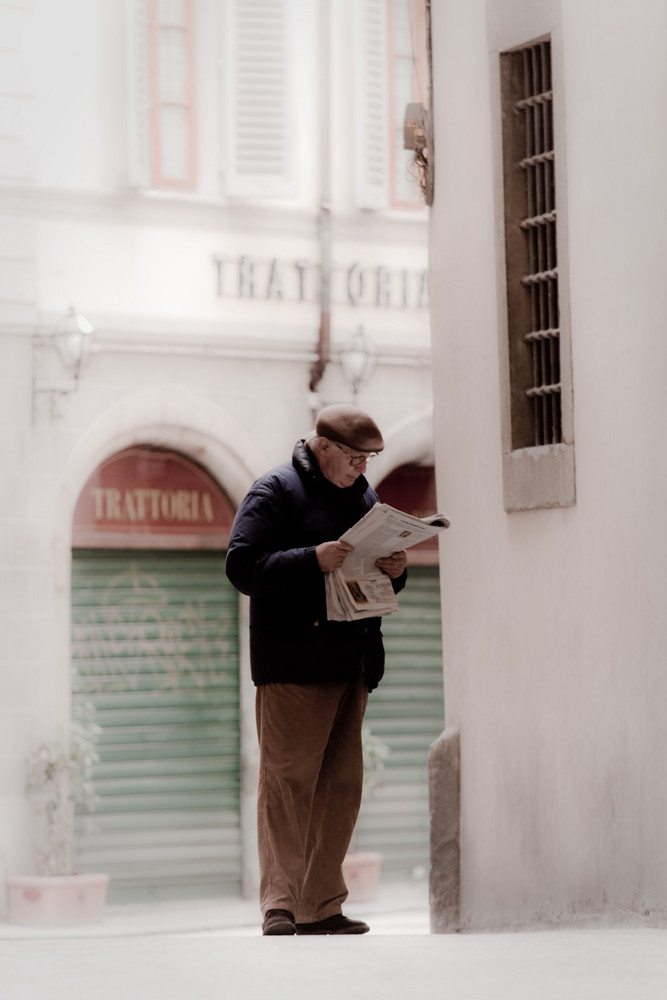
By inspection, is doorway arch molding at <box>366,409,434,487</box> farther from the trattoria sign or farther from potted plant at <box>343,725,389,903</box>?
potted plant at <box>343,725,389,903</box>

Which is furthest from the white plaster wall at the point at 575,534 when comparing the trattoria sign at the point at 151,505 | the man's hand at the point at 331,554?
the trattoria sign at the point at 151,505

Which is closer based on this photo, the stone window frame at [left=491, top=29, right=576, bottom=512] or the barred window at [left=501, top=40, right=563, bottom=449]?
the stone window frame at [left=491, top=29, right=576, bottom=512]

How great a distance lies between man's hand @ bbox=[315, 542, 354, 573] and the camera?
549cm

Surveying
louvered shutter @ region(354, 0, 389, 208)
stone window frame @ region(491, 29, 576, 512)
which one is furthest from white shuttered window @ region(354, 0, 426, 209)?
stone window frame @ region(491, 29, 576, 512)

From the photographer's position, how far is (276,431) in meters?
14.2

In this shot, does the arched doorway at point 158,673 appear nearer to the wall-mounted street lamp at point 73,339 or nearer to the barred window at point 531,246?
the wall-mounted street lamp at point 73,339

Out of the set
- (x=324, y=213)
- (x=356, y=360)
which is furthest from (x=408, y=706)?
(x=324, y=213)

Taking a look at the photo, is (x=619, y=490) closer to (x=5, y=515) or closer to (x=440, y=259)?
(x=440, y=259)

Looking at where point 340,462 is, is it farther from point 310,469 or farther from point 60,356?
point 60,356

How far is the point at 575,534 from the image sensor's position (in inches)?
259

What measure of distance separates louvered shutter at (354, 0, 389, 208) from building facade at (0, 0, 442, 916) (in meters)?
0.02

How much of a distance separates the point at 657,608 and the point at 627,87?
182 cm

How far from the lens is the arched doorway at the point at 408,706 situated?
1455 centimetres

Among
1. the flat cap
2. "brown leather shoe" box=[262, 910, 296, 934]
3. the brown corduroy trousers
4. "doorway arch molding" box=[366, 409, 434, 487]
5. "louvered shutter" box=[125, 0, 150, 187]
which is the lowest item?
"brown leather shoe" box=[262, 910, 296, 934]
